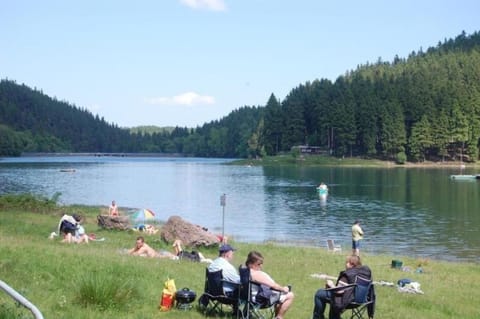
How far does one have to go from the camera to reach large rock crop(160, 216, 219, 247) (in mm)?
25609

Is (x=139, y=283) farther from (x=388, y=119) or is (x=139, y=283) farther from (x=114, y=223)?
(x=388, y=119)

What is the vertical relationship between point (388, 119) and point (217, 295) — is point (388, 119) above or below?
above

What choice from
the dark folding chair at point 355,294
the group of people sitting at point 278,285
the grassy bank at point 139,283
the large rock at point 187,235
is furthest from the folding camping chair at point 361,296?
the large rock at point 187,235

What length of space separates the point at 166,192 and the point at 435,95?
367 ft

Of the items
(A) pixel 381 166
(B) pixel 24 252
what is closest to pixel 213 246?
(B) pixel 24 252

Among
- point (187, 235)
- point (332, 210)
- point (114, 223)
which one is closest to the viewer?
point (187, 235)

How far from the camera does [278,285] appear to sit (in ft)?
39.1

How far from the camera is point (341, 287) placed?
39.0 ft

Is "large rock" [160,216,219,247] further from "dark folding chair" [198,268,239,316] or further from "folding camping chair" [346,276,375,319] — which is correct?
"folding camping chair" [346,276,375,319]

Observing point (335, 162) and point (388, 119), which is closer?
point (335, 162)

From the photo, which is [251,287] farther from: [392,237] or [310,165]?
[310,165]

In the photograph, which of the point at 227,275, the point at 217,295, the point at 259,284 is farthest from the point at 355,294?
the point at 217,295

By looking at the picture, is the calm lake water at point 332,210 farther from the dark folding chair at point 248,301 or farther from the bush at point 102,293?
the bush at point 102,293

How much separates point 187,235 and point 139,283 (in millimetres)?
12856
